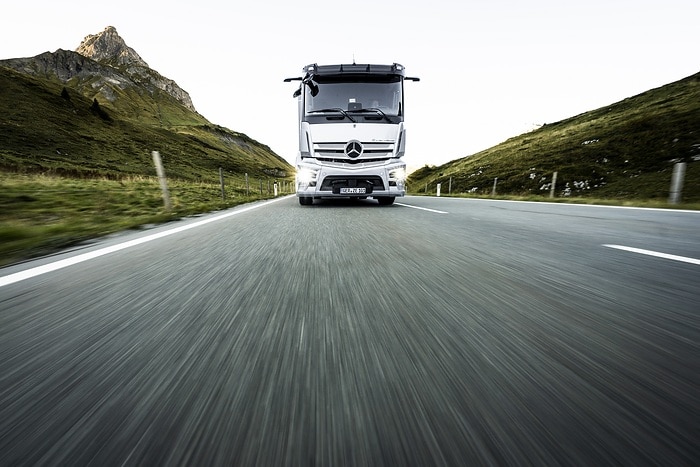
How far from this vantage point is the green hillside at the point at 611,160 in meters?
32.1

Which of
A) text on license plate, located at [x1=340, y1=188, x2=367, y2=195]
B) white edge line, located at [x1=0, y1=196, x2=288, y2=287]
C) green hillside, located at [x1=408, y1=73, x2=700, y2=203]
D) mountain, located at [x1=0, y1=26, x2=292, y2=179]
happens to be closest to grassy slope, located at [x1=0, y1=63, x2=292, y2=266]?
mountain, located at [x1=0, y1=26, x2=292, y2=179]

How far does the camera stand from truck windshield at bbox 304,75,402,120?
28.9ft

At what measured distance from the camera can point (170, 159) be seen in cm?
7619

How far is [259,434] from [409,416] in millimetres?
337

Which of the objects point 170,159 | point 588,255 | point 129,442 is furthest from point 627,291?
point 170,159

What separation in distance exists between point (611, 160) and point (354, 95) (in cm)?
4095

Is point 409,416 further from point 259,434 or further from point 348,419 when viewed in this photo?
point 259,434

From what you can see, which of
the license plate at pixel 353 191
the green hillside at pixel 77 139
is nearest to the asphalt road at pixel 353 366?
the license plate at pixel 353 191

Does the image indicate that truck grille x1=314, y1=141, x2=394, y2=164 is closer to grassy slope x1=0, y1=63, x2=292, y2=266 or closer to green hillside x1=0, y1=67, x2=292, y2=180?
grassy slope x1=0, y1=63, x2=292, y2=266

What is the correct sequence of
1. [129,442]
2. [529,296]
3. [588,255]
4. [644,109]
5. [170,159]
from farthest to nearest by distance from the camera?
[170,159], [644,109], [588,255], [529,296], [129,442]

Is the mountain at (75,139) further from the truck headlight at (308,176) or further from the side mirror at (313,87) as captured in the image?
the side mirror at (313,87)

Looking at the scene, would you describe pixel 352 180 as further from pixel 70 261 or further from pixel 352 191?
pixel 70 261

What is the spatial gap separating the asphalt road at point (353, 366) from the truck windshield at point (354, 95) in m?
7.21

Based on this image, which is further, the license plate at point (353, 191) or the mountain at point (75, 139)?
Answer: the mountain at point (75, 139)
